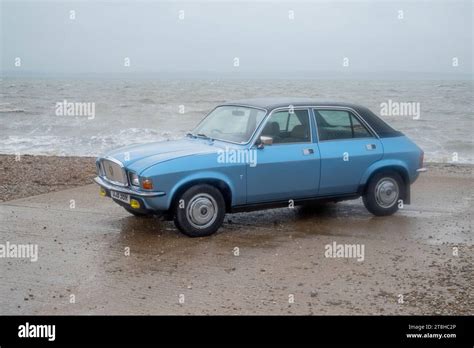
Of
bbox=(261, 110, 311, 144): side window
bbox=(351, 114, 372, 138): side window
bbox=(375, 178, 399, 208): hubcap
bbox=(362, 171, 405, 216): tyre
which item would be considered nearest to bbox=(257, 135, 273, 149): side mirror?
bbox=(261, 110, 311, 144): side window

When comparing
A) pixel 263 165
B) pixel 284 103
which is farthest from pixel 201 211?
pixel 284 103

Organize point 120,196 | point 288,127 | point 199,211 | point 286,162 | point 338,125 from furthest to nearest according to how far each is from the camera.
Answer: point 338,125
point 288,127
point 286,162
point 120,196
point 199,211

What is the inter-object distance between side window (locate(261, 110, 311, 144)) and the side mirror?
0.56 ft

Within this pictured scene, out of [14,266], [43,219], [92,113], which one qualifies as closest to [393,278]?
[14,266]

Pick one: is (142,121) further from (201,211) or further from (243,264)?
(243,264)

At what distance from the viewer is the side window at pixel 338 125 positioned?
866cm

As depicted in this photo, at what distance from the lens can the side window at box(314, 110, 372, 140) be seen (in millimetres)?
8656

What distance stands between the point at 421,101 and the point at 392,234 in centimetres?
4218

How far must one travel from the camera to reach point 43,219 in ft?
29.0

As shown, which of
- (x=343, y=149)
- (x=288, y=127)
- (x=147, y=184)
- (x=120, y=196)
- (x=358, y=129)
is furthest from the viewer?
(x=358, y=129)

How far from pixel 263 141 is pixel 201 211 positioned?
1.21 m

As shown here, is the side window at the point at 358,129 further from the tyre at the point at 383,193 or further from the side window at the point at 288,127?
the side window at the point at 288,127

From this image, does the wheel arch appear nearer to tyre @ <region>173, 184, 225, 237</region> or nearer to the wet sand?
tyre @ <region>173, 184, 225, 237</region>

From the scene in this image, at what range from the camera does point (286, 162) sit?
8.17 m
